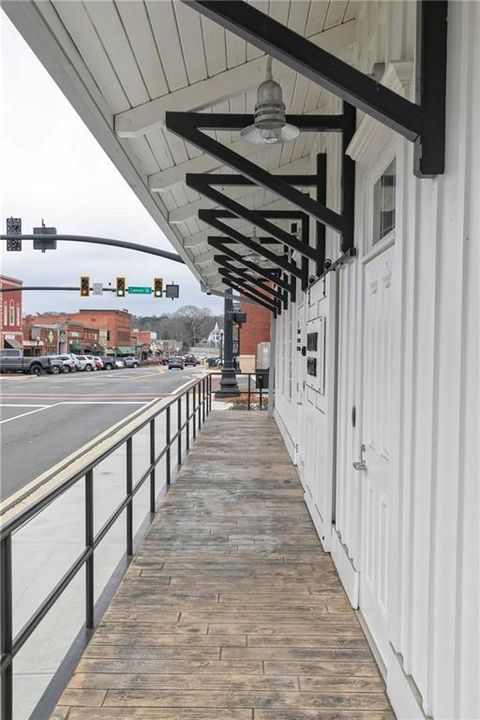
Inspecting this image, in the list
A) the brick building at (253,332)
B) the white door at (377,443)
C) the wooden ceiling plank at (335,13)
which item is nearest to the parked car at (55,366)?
the brick building at (253,332)

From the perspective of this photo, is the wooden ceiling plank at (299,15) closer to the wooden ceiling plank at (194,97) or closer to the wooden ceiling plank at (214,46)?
the wooden ceiling plank at (194,97)

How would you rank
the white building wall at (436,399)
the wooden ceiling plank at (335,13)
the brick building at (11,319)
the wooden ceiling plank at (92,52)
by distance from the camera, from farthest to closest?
1. the brick building at (11,319)
2. the wooden ceiling plank at (335,13)
3. the wooden ceiling plank at (92,52)
4. the white building wall at (436,399)

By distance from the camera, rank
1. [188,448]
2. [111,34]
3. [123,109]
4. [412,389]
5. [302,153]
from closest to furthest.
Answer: [412,389], [111,34], [123,109], [302,153], [188,448]

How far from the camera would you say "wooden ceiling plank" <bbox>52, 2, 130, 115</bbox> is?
2719 mm

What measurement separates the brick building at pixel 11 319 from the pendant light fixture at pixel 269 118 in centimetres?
4955

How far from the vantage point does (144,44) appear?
3186mm

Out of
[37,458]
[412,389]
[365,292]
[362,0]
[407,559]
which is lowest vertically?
[37,458]

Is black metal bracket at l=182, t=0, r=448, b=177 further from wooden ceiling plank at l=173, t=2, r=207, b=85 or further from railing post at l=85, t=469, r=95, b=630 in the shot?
railing post at l=85, t=469, r=95, b=630

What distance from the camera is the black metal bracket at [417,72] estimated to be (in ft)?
6.13

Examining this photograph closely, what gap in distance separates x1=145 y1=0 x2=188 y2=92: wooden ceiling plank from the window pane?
1.38 meters

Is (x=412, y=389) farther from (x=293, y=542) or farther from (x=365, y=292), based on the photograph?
(x=293, y=542)

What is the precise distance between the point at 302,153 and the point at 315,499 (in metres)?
3.52

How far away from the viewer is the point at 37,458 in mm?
9578

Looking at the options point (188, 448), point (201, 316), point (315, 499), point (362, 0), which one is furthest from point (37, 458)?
point (201, 316)
